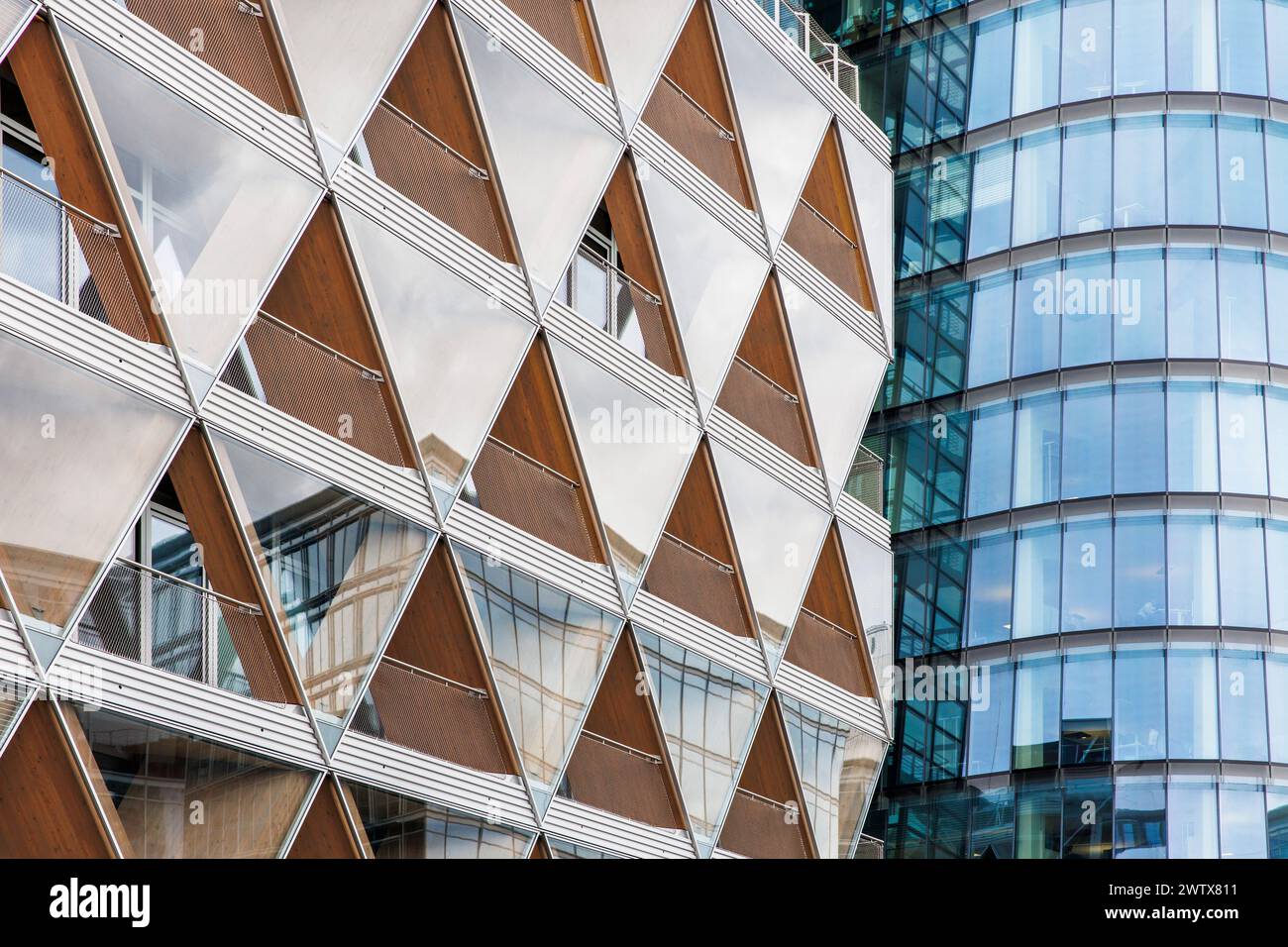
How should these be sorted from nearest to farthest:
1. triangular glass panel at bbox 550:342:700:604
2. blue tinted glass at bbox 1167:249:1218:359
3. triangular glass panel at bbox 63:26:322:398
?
triangular glass panel at bbox 63:26:322:398
triangular glass panel at bbox 550:342:700:604
blue tinted glass at bbox 1167:249:1218:359

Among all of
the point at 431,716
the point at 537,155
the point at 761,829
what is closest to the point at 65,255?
the point at 431,716

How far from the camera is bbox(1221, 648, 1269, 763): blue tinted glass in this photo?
28266 mm

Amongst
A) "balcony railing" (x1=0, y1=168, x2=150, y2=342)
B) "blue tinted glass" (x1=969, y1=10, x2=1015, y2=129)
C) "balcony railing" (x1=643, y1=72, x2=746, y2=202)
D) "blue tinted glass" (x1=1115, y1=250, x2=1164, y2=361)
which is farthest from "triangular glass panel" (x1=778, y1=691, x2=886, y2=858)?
"blue tinted glass" (x1=969, y1=10, x2=1015, y2=129)

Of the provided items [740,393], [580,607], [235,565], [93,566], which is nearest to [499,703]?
[580,607]

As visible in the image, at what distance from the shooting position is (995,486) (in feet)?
100

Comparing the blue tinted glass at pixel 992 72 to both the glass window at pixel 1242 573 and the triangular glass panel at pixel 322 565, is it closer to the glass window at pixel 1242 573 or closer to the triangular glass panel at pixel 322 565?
the glass window at pixel 1242 573

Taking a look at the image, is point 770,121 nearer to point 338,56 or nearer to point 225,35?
point 338,56

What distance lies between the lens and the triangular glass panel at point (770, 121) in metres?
25.8

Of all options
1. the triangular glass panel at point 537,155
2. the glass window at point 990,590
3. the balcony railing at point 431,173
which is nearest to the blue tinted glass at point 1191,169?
the glass window at point 990,590

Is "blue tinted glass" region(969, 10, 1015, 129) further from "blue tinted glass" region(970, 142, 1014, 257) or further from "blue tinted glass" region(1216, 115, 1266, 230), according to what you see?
"blue tinted glass" region(1216, 115, 1266, 230)

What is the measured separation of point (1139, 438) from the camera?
30.0 meters

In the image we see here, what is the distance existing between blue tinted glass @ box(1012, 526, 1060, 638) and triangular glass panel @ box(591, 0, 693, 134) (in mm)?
11424

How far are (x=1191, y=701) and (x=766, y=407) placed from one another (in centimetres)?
942

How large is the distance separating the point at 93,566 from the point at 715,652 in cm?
990
